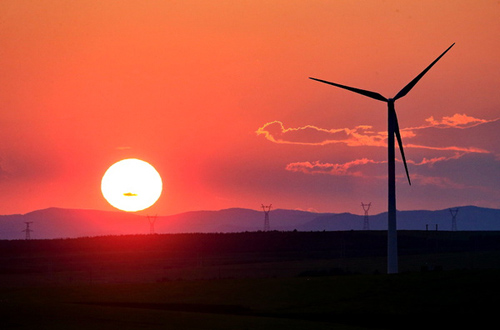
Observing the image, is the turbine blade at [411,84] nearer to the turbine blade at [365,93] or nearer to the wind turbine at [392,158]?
the wind turbine at [392,158]

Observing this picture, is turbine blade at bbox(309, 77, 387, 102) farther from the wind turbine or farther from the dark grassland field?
the dark grassland field

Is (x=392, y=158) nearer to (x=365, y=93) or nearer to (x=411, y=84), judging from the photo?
(x=365, y=93)

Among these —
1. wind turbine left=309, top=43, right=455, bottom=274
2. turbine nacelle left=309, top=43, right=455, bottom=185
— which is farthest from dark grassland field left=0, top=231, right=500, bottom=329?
turbine nacelle left=309, top=43, right=455, bottom=185

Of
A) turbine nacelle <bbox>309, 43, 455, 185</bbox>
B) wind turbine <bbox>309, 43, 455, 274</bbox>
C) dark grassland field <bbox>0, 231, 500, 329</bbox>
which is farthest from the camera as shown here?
turbine nacelle <bbox>309, 43, 455, 185</bbox>

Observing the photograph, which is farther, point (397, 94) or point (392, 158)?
point (397, 94)

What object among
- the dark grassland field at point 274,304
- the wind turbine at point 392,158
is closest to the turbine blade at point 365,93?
the wind turbine at point 392,158

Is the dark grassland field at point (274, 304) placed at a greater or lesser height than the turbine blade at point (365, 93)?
lesser

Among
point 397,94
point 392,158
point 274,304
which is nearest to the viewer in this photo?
point 274,304

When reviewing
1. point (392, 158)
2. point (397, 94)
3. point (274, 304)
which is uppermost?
point (397, 94)

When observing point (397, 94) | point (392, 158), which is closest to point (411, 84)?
point (397, 94)

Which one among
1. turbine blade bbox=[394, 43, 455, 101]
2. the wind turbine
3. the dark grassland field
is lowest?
the dark grassland field

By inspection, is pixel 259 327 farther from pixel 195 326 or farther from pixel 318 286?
pixel 318 286

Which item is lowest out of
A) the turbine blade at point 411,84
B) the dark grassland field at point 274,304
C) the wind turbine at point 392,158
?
the dark grassland field at point 274,304

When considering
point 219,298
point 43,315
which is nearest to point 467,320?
point 219,298
